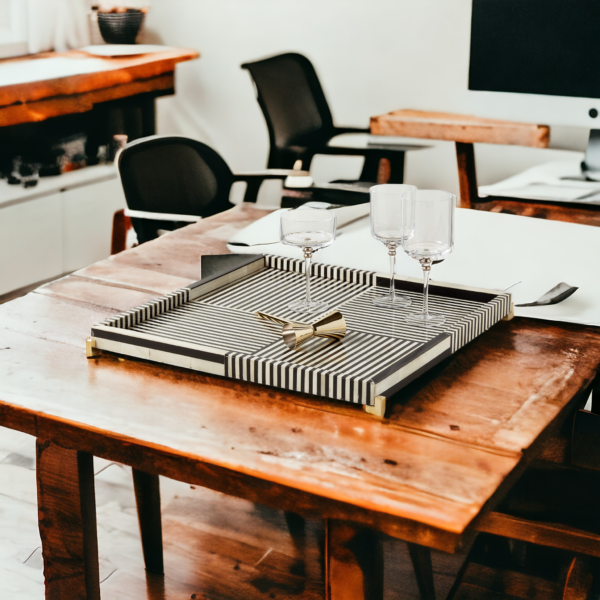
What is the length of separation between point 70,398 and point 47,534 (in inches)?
10.2

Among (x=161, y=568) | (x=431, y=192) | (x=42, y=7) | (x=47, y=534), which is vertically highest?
(x=42, y=7)

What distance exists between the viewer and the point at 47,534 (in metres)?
1.14

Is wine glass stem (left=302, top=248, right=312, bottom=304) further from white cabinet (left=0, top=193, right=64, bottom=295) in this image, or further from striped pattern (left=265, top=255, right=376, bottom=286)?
white cabinet (left=0, top=193, right=64, bottom=295)

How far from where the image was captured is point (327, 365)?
3.31 feet

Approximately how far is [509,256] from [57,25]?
300 centimetres

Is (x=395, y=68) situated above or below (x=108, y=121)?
above

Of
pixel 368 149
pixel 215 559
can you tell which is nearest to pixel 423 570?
pixel 215 559

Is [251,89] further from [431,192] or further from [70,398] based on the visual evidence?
[70,398]

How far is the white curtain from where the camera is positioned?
12.1 feet

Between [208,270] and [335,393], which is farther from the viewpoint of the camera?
[208,270]

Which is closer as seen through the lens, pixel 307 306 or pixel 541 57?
pixel 307 306

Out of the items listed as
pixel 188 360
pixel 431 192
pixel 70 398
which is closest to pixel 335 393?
pixel 188 360

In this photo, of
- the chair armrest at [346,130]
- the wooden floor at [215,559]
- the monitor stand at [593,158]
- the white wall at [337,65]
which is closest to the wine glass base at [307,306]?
the wooden floor at [215,559]

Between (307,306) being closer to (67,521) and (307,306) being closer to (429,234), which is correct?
(429,234)
